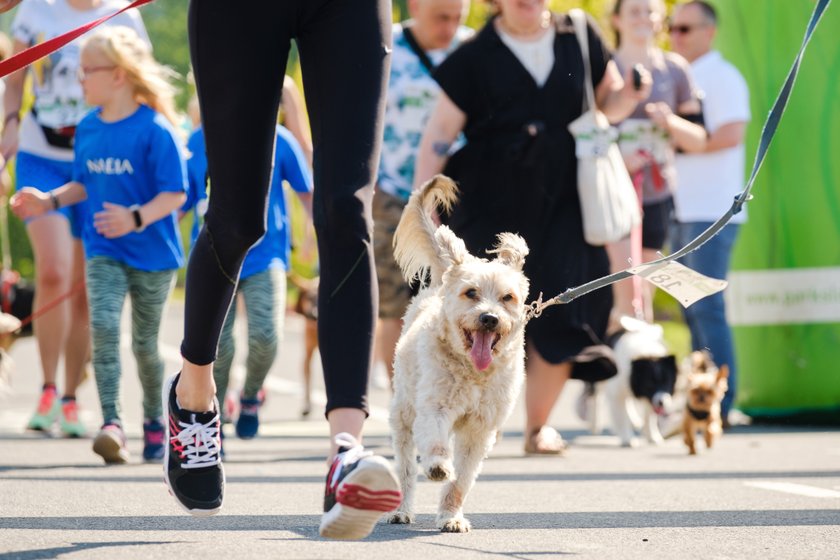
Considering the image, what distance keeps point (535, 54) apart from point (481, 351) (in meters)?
2.91

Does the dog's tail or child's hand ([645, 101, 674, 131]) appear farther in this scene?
child's hand ([645, 101, 674, 131])

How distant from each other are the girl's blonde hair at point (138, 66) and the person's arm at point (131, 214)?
527mm

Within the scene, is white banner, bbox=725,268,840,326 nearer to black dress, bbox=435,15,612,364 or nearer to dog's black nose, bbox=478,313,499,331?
black dress, bbox=435,15,612,364

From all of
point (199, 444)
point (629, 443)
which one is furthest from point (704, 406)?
point (199, 444)

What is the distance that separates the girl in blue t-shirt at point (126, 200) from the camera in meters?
7.46

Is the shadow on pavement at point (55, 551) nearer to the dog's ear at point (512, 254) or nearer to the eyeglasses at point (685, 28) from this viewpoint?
the dog's ear at point (512, 254)

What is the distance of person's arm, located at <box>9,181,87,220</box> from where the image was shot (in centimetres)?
759

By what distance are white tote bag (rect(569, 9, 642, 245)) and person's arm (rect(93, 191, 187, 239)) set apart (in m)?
2.01

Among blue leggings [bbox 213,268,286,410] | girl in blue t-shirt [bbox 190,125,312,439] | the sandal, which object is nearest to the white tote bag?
the sandal

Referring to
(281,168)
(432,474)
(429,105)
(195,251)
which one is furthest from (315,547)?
(429,105)

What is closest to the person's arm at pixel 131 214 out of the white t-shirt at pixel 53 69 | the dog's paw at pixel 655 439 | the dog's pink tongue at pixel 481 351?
the white t-shirt at pixel 53 69

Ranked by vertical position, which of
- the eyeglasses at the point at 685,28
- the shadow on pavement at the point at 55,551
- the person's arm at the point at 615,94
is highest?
the eyeglasses at the point at 685,28

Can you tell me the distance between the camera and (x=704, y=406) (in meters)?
9.12

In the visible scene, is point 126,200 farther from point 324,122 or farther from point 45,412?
point 324,122
